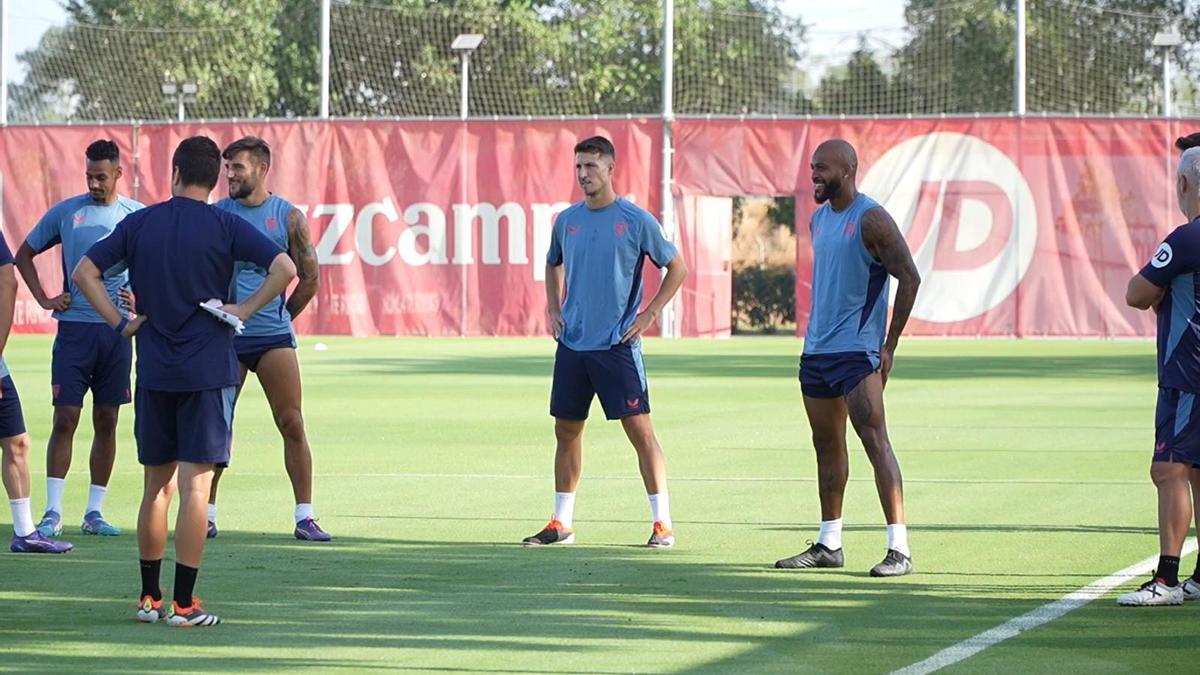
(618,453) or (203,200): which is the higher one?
(203,200)

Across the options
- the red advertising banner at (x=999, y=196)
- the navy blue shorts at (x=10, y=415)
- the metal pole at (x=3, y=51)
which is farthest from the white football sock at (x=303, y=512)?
the metal pole at (x=3, y=51)

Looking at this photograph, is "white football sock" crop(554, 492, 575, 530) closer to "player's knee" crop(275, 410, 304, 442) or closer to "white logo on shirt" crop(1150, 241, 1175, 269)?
"player's knee" crop(275, 410, 304, 442)

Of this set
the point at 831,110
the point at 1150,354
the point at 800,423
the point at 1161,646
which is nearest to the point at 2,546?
the point at 1161,646

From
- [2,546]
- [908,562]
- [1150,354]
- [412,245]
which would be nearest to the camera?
[908,562]

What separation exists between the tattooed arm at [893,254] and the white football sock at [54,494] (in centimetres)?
471

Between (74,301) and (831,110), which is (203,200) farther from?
(831,110)

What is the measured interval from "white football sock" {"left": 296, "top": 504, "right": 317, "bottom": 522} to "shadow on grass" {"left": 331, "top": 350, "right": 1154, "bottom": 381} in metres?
14.5

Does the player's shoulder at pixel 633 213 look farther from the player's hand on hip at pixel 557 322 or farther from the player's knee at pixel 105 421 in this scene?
the player's knee at pixel 105 421

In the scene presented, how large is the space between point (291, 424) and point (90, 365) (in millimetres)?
1271

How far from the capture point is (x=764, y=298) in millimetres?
52250

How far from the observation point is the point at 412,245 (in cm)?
3669

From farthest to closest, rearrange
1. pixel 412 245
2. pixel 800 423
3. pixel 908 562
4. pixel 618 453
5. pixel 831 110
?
pixel 831 110
pixel 412 245
pixel 800 423
pixel 618 453
pixel 908 562

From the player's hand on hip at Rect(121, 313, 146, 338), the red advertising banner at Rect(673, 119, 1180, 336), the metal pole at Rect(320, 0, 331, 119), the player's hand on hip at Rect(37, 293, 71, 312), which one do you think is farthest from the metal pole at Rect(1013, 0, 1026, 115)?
the player's hand on hip at Rect(121, 313, 146, 338)

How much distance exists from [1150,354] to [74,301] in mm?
23244
